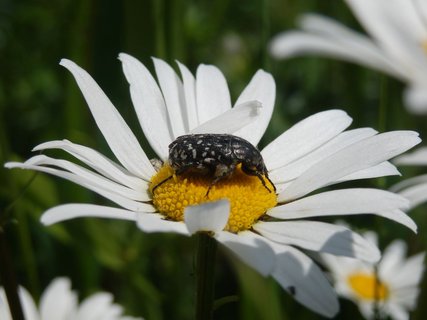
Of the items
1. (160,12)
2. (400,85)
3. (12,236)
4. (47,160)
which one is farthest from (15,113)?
(47,160)

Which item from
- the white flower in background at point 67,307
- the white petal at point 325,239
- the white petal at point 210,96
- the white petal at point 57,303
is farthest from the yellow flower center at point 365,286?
the white petal at point 325,239

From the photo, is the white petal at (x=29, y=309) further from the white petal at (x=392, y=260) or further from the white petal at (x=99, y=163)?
the white petal at (x=392, y=260)

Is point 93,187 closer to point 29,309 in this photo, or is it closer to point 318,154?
point 318,154

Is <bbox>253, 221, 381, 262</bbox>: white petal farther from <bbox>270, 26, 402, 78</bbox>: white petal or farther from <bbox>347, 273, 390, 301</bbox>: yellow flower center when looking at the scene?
<bbox>347, 273, 390, 301</bbox>: yellow flower center

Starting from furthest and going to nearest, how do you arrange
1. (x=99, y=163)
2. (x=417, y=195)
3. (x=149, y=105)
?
(x=417, y=195) < (x=149, y=105) < (x=99, y=163)

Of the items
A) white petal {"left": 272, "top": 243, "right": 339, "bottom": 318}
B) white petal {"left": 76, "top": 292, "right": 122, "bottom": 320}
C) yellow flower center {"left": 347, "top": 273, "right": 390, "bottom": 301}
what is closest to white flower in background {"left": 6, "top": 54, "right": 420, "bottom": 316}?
white petal {"left": 272, "top": 243, "right": 339, "bottom": 318}

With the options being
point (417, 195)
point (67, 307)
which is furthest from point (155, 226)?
point (67, 307)
